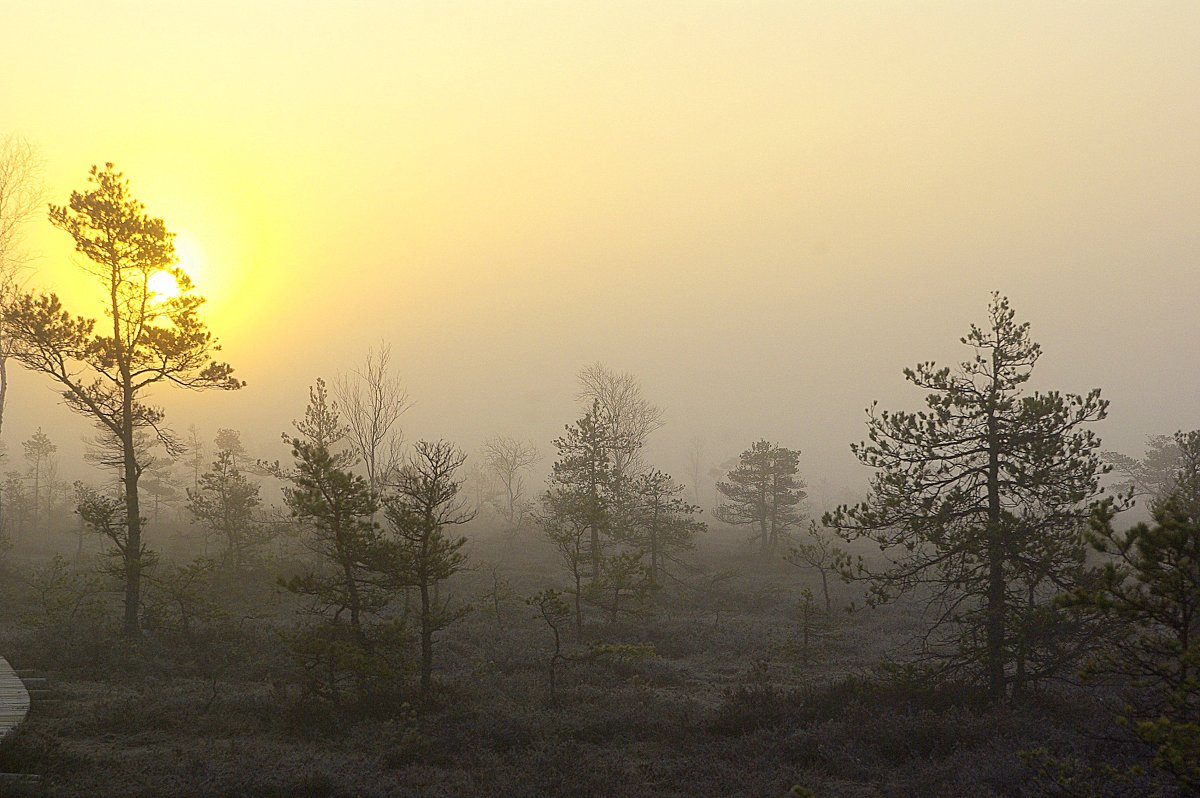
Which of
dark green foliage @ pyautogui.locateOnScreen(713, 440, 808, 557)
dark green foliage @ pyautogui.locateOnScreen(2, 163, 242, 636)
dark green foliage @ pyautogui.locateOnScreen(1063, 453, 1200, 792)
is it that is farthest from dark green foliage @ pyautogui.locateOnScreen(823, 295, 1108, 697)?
dark green foliage @ pyautogui.locateOnScreen(713, 440, 808, 557)

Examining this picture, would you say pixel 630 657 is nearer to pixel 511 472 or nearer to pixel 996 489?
pixel 996 489

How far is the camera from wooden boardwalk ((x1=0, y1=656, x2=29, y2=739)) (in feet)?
38.5

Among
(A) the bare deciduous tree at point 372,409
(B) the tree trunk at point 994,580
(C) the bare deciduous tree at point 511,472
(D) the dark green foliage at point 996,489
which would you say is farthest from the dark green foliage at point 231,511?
(B) the tree trunk at point 994,580

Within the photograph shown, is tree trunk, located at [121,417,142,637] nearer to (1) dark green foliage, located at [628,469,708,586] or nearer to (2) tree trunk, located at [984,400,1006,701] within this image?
(1) dark green foliage, located at [628,469,708,586]

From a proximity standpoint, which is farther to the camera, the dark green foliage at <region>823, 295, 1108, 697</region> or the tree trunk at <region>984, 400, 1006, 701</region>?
the tree trunk at <region>984, 400, 1006, 701</region>

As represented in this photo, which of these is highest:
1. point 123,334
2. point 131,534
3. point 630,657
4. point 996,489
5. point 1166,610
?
point 123,334

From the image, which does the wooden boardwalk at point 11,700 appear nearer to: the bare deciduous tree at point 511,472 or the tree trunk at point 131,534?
the tree trunk at point 131,534

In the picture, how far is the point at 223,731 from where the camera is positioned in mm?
12906

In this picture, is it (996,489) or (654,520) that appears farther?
(654,520)

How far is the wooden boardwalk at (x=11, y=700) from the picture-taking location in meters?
11.7

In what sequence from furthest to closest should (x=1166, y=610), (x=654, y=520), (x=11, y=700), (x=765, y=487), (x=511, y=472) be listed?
(x=511, y=472), (x=765, y=487), (x=654, y=520), (x=11, y=700), (x=1166, y=610)

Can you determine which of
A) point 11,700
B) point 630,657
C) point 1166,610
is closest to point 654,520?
point 630,657

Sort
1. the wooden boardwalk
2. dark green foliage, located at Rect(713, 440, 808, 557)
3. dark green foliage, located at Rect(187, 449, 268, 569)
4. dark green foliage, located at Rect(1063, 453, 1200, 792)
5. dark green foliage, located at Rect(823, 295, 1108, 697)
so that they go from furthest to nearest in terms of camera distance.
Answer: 1. dark green foliage, located at Rect(713, 440, 808, 557)
2. dark green foliage, located at Rect(187, 449, 268, 569)
3. dark green foliage, located at Rect(823, 295, 1108, 697)
4. the wooden boardwalk
5. dark green foliage, located at Rect(1063, 453, 1200, 792)

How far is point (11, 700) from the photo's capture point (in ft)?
43.1
